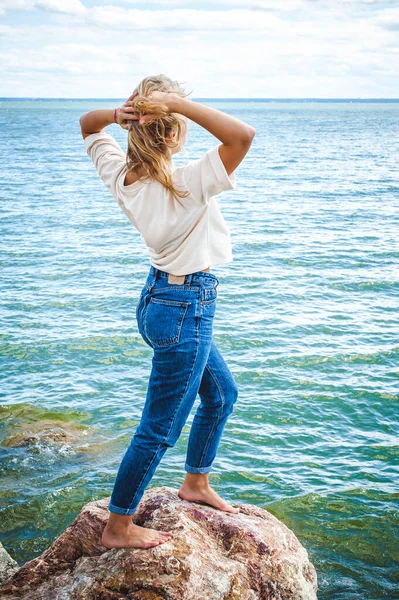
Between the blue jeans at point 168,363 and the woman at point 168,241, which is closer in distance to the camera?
the woman at point 168,241

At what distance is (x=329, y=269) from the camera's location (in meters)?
18.9

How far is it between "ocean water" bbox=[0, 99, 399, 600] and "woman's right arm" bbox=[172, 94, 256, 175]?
4.42 meters

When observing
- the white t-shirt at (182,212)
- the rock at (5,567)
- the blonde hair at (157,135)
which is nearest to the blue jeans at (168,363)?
the white t-shirt at (182,212)

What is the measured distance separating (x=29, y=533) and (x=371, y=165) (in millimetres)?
47530

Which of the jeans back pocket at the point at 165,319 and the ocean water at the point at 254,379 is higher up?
the jeans back pocket at the point at 165,319

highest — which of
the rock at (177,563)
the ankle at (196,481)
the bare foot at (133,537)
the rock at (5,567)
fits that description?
the ankle at (196,481)

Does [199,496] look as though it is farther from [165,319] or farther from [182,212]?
[182,212]

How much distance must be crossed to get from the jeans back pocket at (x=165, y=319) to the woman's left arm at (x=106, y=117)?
3.63 ft

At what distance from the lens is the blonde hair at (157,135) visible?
3.80 metres

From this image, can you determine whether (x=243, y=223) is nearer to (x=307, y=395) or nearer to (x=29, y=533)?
(x=307, y=395)

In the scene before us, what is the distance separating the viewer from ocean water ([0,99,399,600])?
765 centimetres

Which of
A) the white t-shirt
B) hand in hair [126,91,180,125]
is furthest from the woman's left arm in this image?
the white t-shirt

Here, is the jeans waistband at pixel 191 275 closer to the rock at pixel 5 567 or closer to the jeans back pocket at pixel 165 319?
the jeans back pocket at pixel 165 319

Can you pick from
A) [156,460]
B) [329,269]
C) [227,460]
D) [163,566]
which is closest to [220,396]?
[156,460]
